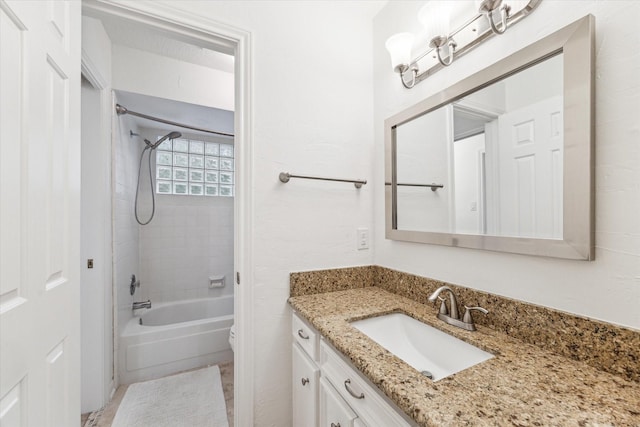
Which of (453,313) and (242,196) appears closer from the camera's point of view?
(453,313)

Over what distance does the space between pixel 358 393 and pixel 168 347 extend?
192cm

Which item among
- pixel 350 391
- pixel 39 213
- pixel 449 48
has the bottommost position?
pixel 350 391

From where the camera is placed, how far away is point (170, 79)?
7.13 feet

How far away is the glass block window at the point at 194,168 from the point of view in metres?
2.87

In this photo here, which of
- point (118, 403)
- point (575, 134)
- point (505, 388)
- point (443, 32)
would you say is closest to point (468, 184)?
point (575, 134)

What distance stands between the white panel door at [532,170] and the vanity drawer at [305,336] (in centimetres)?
82

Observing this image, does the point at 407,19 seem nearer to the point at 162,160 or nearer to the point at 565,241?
the point at 565,241

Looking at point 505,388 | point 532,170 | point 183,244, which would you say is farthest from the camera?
point 183,244

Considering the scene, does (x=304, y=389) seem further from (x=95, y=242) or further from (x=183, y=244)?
(x=183, y=244)

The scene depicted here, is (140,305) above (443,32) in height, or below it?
below

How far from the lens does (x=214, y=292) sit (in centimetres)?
304

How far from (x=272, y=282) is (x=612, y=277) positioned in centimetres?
122

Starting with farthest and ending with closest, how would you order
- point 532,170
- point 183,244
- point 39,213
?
point 183,244 → point 532,170 → point 39,213

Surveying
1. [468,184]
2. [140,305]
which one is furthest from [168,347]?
[468,184]
